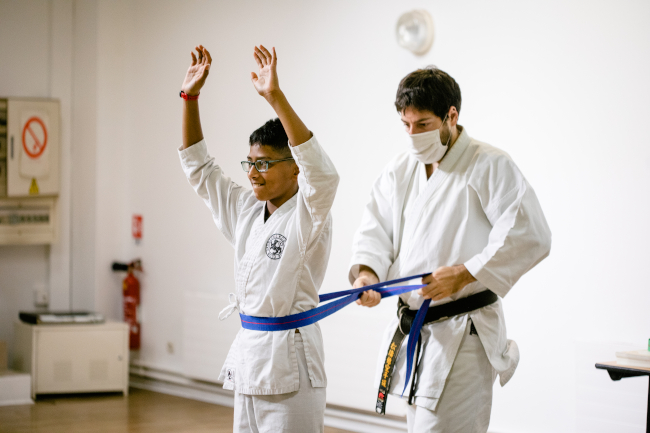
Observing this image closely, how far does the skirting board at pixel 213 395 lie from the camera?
12.1 ft

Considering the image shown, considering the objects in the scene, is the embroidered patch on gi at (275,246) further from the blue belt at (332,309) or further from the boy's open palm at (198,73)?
the boy's open palm at (198,73)

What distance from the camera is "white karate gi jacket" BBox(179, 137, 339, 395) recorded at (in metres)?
1.70

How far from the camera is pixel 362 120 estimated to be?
382 cm

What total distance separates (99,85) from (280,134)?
3669 millimetres

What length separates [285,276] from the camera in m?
1.77

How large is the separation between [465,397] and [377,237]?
1.73 feet

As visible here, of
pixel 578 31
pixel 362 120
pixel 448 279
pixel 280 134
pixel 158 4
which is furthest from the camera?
pixel 158 4

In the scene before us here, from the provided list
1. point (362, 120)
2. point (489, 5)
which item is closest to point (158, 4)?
point (362, 120)

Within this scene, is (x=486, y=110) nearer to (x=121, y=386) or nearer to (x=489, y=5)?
(x=489, y=5)

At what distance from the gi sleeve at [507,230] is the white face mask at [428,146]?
0.15m

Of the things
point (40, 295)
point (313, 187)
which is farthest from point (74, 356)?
point (313, 187)

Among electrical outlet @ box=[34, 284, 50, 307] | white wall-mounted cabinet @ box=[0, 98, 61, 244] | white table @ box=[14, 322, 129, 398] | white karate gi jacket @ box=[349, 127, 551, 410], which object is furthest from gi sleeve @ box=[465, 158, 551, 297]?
electrical outlet @ box=[34, 284, 50, 307]

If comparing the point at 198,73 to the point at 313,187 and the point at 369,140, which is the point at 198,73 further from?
the point at 369,140

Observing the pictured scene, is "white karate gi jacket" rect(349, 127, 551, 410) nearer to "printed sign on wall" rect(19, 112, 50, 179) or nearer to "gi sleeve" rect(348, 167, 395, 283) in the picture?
"gi sleeve" rect(348, 167, 395, 283)
